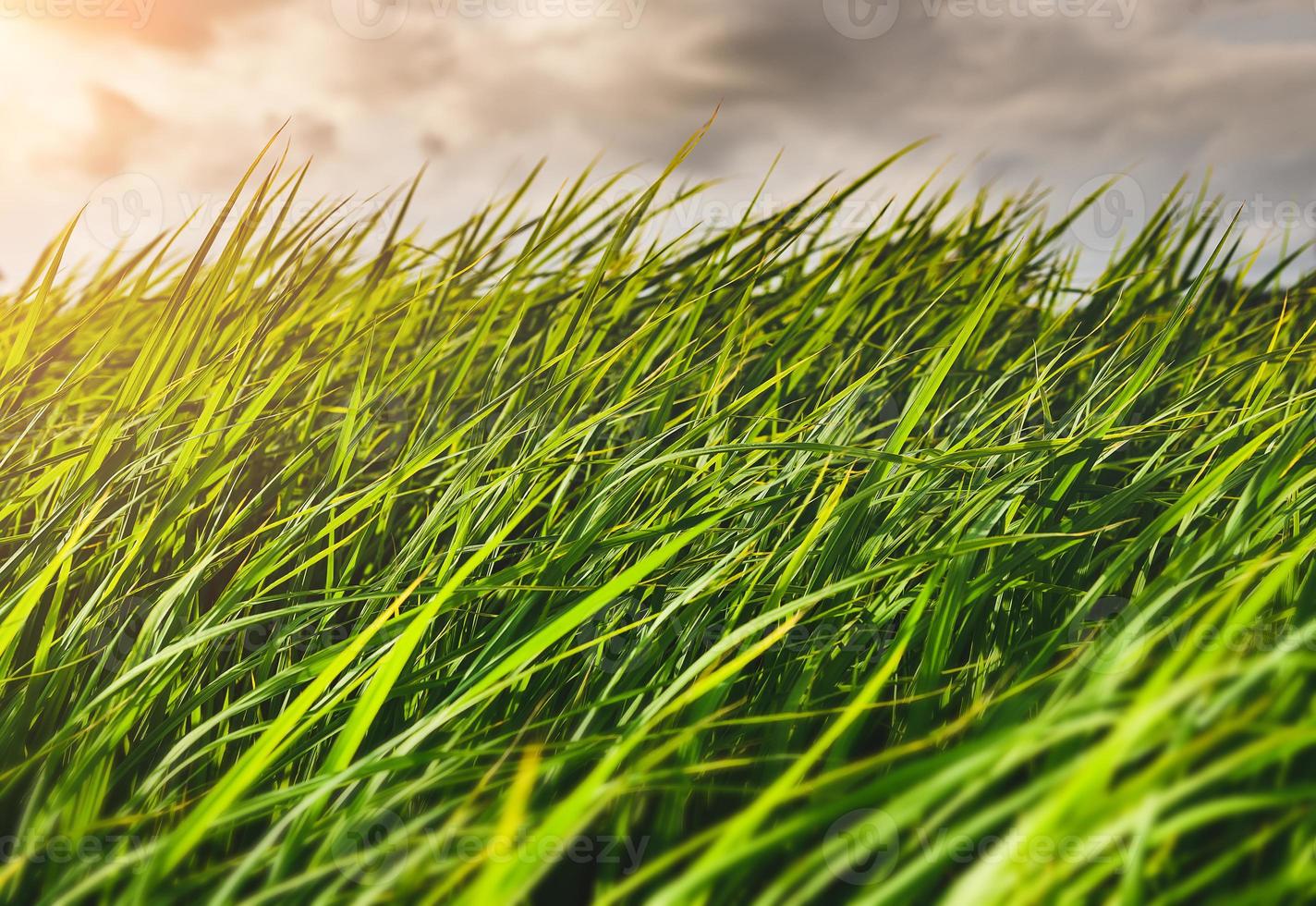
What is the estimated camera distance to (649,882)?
78 centimetres

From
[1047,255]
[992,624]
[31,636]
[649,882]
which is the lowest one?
[649,882]

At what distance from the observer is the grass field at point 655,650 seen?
63 centimetres

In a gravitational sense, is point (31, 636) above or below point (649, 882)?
above

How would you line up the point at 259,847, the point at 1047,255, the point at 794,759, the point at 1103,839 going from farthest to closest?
the point at 1047,255 < the point at 794,759 < the point at 259,847 < the point at 1103,839

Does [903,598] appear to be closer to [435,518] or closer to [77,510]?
[435,518]

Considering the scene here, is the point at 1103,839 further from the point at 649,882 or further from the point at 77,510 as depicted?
the point at 77,510

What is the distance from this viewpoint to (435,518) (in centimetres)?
117

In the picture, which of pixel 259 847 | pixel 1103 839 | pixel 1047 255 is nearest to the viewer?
pixel 1103 839

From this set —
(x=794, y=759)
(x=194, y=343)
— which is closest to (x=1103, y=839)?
(x=794, y=759)

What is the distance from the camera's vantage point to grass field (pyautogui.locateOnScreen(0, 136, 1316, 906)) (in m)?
0.63

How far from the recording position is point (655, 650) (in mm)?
987

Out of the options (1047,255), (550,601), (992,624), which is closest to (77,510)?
(550,601)

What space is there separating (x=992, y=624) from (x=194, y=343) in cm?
143

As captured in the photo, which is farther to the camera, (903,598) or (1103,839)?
(903,598)
